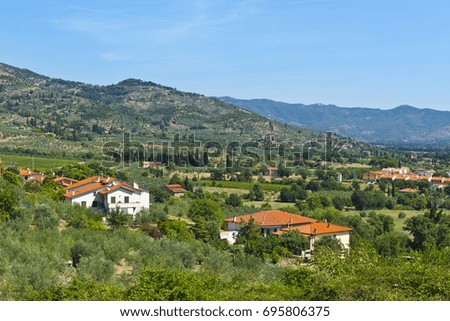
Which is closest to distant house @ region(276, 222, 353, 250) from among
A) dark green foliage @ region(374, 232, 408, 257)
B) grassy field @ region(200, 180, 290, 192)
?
dark green foliage @ region(374, 232, 408, 257)

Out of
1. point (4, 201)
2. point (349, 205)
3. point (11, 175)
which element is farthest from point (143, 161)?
point (4, 201)

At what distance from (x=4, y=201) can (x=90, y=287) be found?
43.3 feet

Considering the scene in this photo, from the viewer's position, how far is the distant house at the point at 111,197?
118ft

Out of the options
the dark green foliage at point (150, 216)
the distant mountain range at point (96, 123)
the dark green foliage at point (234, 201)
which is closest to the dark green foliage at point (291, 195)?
the dark green foliage at point (234, 201)

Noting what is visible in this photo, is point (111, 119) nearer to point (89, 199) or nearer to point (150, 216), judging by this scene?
point (89, 199)

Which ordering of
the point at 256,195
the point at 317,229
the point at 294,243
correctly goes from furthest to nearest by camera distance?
the point at 256,195 → the point at 317,229 → the point at 294,243

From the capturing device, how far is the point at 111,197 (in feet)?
117

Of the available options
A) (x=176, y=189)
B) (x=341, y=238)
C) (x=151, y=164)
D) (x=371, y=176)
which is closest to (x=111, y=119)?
(x=151, y=164)

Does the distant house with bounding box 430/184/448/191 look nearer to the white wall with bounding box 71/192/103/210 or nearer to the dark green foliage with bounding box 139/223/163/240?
the white wall with bounding box 71/192/103/210

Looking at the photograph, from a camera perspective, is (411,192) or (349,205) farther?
(411,192)

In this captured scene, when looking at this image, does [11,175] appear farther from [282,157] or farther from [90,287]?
[282,157]

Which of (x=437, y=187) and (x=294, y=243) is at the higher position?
(x=294, y=243)

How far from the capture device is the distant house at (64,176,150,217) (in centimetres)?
3591

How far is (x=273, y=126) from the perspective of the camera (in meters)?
186
